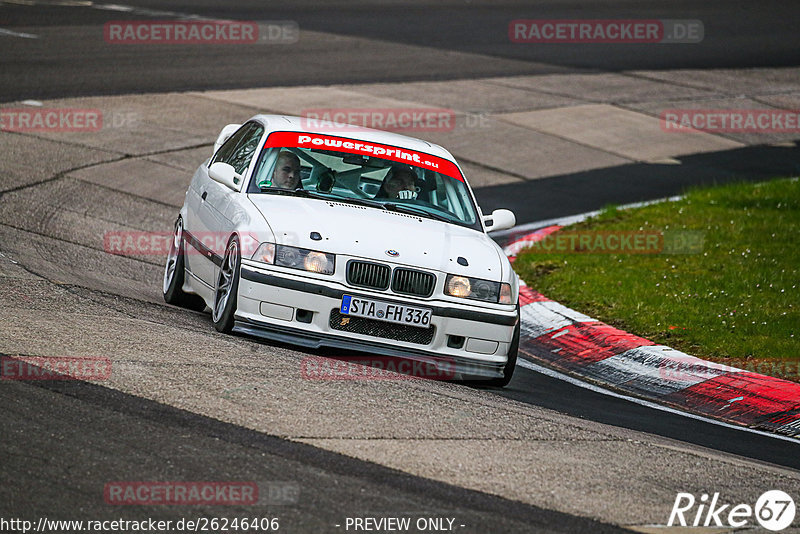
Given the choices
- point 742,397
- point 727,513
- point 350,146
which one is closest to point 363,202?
point 350,146

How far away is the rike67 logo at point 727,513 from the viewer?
5312mm

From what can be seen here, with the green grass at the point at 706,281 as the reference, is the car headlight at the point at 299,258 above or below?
above

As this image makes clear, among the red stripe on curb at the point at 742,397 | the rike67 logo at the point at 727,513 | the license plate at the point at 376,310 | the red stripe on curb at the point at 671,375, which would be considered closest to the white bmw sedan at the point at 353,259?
the license plate at the point at 376,310

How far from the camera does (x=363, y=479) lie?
5211mm

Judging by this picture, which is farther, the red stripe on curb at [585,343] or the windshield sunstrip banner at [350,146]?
the red stripe on curb at [585,343]

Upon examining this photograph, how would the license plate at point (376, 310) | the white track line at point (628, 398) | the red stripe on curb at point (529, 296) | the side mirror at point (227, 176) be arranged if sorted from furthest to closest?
the red stripe on curb at point (529, 296) < the side mirror at point (227, 176) < the white track line at point (628, 398) < the license plate at point (376, 310)

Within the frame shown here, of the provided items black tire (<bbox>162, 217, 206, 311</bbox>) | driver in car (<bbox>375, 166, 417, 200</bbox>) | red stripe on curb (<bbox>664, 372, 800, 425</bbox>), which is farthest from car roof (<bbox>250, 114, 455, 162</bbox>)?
red stripe on curb (<bbox>664, 372, 800, 425</bbox>)

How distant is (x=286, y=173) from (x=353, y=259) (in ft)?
4.39

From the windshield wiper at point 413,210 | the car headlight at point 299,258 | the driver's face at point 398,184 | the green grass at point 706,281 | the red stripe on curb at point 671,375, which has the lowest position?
the red stripe on curb at point 671,375

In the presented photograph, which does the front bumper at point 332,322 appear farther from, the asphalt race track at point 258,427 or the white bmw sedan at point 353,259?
the asphalt race track at point 258,427

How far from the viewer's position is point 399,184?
859 cm

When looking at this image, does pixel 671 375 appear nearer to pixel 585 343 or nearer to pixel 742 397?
pixel 742 397

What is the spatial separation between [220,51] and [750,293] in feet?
46.2

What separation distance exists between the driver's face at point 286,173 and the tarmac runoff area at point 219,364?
116 centimetres
